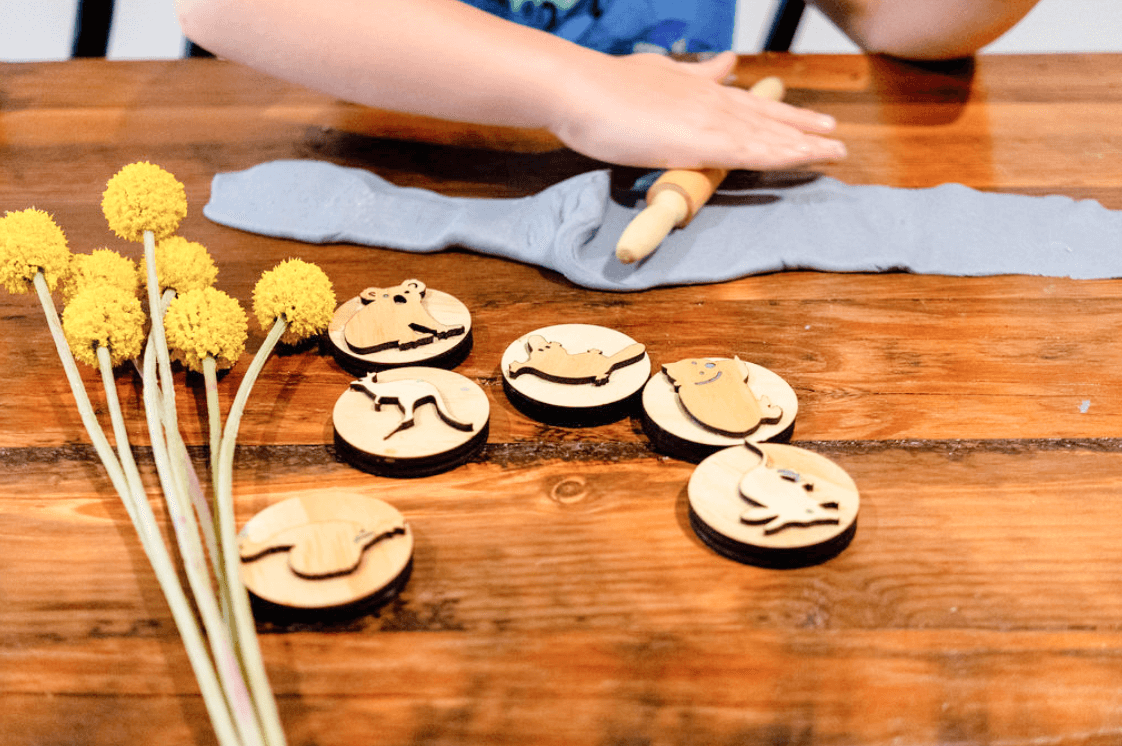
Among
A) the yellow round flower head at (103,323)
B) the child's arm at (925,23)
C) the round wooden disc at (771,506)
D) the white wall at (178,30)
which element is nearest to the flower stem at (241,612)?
the yellow round flower head at (103,323)

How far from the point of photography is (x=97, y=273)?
584mm

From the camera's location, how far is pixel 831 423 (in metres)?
0.57

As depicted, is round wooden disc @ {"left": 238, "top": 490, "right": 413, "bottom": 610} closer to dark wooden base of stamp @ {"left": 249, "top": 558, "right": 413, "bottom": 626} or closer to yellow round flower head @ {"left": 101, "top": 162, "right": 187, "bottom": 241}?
dark wooden base of stamp @ {"left": 249, "top": 558, "right": 413, "bottom": 626}

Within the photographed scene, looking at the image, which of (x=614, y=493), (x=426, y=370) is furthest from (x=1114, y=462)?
(x=426, y=370)

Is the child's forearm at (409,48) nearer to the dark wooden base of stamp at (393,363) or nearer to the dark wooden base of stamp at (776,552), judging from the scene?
the dark wooden base of stamp at (393,363)

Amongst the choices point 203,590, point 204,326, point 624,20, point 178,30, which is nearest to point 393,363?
point 204,326

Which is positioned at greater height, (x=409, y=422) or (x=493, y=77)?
(x=493, y=77)

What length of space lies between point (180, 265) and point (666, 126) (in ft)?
1.51

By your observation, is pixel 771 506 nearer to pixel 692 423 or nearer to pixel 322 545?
pixel 692 423

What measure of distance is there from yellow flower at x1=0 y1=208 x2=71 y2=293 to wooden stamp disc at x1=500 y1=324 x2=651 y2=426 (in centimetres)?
32

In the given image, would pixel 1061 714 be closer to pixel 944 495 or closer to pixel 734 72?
pixel 944 495

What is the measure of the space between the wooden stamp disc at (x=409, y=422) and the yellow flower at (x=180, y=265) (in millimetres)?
152

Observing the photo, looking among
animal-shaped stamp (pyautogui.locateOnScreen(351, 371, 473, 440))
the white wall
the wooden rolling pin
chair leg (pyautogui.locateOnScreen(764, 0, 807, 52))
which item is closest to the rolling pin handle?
the wooden rolling pin

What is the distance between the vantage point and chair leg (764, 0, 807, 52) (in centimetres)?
133
